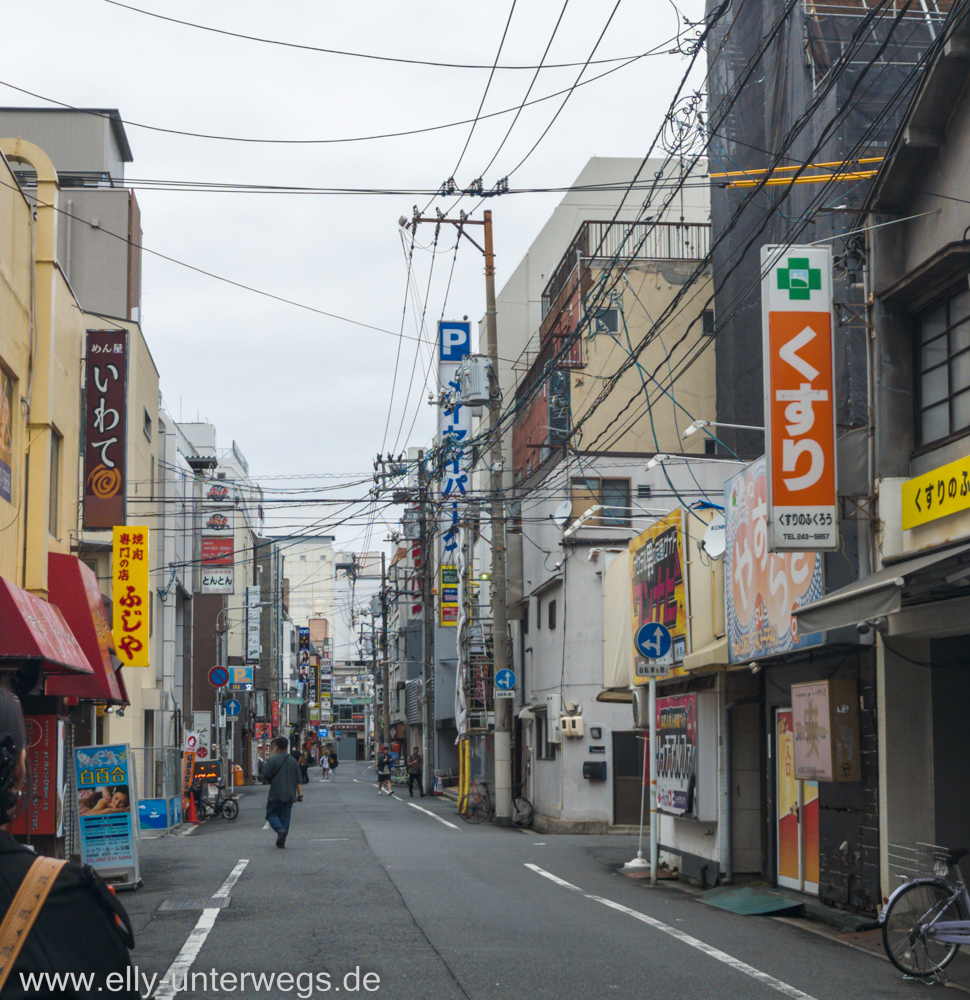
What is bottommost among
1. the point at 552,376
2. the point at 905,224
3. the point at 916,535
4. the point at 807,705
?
the point at 807,705

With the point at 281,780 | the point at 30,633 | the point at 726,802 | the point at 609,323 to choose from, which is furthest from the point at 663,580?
the point at 609,323

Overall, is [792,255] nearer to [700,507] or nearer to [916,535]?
[916,535]

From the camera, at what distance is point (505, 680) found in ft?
94.4

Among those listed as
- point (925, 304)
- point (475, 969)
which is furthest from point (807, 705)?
point (475, 969)

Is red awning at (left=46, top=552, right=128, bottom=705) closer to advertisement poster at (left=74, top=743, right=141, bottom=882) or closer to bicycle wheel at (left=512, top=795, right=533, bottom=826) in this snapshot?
advertisement poster at (left=74, top=743, right=141, bottom=882)

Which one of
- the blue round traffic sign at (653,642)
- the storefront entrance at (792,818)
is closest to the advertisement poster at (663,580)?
the blue round traffic sign at (653,642)

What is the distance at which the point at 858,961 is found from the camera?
10.4 meters

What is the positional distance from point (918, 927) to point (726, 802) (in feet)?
22.5

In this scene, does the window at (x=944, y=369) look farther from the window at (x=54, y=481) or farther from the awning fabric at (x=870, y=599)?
the window at (x=54, y=481)

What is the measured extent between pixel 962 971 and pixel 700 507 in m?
8.47

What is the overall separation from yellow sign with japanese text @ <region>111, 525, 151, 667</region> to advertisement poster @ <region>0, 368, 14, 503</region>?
11766 mm

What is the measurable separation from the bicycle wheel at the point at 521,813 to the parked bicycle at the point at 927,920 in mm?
21483

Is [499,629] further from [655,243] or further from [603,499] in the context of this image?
[655,243]

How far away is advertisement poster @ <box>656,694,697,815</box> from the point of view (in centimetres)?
1714
